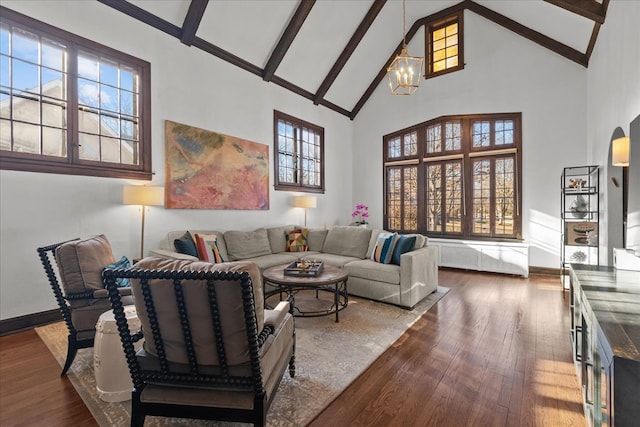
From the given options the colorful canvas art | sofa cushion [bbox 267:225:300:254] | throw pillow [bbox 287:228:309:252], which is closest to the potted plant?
throw pillow [bbox 287:228:309:252]

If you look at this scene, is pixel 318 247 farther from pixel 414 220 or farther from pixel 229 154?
pixel 414 220

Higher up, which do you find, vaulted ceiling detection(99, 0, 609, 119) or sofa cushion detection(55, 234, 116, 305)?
vaulted ceiling detection(99, 0, 609, 119)

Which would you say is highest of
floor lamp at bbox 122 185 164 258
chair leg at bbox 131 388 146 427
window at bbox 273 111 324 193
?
window at bbox 273 111 324 193

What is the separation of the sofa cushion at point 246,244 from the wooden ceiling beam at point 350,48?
3.59m

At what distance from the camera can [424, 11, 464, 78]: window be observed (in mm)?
6223

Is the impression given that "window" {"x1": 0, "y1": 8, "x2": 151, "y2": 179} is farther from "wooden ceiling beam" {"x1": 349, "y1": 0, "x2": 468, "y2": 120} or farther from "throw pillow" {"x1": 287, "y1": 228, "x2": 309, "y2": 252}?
"wooden ceiling beam" {"x1": 349, "y1": 0, "x2": 468, "y2": 120}

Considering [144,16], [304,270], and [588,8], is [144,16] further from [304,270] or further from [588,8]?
[588,8]

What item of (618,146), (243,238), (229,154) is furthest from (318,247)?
(618,146)

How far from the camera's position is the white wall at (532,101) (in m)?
5.22

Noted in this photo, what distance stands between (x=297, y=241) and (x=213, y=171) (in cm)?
180

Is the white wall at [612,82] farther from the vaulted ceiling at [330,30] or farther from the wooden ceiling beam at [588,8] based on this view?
the vaulted ceiling at [330,30]

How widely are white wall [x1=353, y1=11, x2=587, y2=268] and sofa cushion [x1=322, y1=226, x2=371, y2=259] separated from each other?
3.17 meters

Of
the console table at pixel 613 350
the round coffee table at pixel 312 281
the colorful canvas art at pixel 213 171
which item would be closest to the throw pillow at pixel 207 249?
the colorful canvas art at pixel 213 171

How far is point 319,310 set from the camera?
361cm
